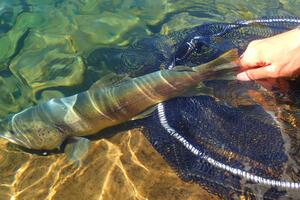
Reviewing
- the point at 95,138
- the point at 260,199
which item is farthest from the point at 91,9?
the point at 260,199

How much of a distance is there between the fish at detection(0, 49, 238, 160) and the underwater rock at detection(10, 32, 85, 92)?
137cm

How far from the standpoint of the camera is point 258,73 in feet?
14.7

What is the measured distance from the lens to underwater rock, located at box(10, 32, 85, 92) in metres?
6.27

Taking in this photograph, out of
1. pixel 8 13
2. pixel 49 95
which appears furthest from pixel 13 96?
pixel 8 13

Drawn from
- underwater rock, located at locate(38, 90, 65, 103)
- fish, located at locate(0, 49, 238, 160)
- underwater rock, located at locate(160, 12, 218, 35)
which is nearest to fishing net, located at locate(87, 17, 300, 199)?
fish, located at locate(0, 49, 238, 160)

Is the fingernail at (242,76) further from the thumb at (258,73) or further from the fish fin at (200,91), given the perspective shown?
the fish fin at (200,91)

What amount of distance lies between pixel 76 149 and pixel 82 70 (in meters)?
2.07

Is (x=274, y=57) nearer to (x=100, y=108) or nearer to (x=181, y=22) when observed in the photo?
(x=100, y=108)

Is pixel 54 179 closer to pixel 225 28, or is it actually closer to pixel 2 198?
pixel 2 198

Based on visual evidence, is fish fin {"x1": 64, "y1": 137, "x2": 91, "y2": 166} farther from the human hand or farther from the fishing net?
the human hand

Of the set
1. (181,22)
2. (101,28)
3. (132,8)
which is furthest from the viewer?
(132,8)

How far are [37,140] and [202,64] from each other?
7.21 feet

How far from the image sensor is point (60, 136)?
4.83m

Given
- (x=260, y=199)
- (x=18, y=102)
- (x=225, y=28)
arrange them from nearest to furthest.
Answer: (x=260, y=199)
(x=225, y=28)
(x=18, y=102)
